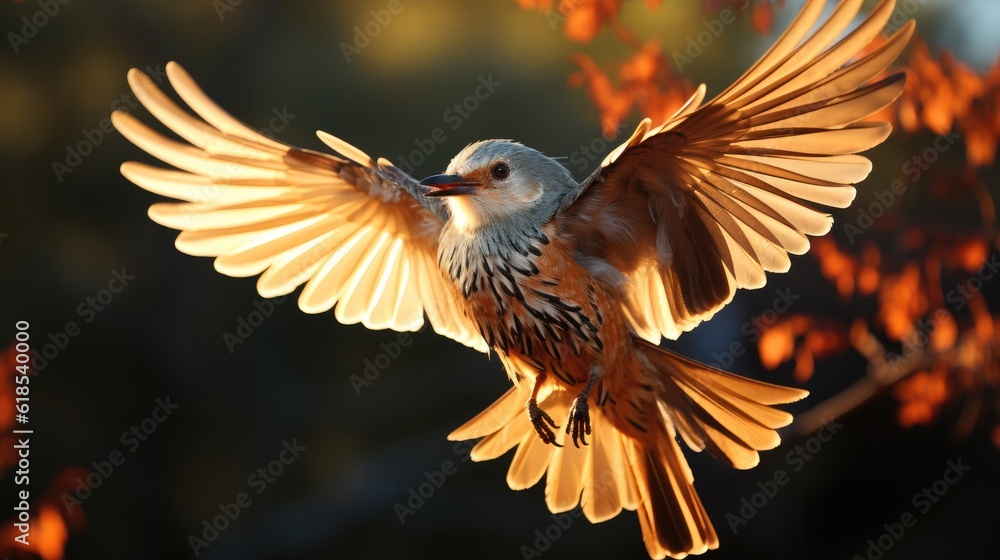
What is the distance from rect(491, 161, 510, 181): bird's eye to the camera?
215 centimetres

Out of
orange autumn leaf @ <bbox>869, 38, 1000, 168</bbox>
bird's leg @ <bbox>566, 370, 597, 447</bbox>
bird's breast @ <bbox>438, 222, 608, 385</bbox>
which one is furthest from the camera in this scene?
orange autumn leaf @ <bbox>869, 38, 1000, 168</bbox>

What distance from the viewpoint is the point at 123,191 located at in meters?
5.17

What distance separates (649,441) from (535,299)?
688mm

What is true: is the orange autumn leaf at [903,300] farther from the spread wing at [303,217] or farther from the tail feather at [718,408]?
the spread wing at [303,217]

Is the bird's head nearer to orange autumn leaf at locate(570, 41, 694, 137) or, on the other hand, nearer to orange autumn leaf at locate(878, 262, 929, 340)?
orange autumn leaf at locate(570, 41, 694, 137)

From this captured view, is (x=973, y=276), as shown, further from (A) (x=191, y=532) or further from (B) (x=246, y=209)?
(A) (x=191, y=532)

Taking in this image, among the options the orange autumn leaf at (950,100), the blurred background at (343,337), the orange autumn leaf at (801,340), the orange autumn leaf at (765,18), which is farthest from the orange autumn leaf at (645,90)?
the orange autumn leaf at (801,340)

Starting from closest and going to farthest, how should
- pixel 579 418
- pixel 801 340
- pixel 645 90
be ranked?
pixel 579 418 → pixel 645 90 → pixel 801 340

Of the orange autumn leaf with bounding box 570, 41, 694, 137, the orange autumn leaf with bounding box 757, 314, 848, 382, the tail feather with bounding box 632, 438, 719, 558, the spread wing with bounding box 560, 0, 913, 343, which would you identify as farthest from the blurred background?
the spread wing with bounding box 560, 0, 913, 343

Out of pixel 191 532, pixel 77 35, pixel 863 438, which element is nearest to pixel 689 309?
pixel 863 438

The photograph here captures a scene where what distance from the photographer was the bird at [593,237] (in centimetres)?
186

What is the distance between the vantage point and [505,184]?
2.15m

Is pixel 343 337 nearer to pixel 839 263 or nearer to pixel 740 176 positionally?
pixel 839 263

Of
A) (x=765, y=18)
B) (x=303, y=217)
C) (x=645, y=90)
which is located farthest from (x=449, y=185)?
(x=765, y=18)
